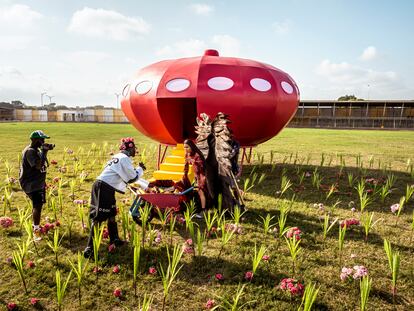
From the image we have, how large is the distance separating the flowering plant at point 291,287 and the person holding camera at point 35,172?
328 cm

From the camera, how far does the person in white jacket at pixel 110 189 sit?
407 centimetres

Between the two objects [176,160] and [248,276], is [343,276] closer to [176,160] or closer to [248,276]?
[248,276]

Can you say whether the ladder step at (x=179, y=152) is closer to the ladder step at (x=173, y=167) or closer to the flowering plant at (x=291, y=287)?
the ladder step at (x=173, y=167)

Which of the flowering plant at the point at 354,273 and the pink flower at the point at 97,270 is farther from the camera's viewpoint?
the pink flower at the point at 97,270

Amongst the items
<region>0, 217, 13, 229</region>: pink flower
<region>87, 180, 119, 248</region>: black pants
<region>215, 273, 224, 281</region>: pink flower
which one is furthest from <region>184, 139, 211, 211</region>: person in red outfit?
<region>0, 217, 13, 229</region>: pink flower

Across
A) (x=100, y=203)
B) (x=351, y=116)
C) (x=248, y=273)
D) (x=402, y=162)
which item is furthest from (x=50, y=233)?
(x=351, y=116)

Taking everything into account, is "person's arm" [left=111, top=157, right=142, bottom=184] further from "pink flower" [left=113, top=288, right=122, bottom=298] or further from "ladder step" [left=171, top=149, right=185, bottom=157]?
"ladder step" [left=171, top=149, right=185, bottom=157]

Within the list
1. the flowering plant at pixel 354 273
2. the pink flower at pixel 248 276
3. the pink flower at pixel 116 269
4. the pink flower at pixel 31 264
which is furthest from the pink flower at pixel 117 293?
the flowering plant at pixel 354 273

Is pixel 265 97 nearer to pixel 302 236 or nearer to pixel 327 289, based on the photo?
pixel 302 236

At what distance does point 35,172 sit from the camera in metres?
4.62

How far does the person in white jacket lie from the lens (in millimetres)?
4066

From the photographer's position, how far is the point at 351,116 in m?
40.6

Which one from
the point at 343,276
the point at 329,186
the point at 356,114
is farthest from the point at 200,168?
the point at 356,114

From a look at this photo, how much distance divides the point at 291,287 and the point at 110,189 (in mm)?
2400
